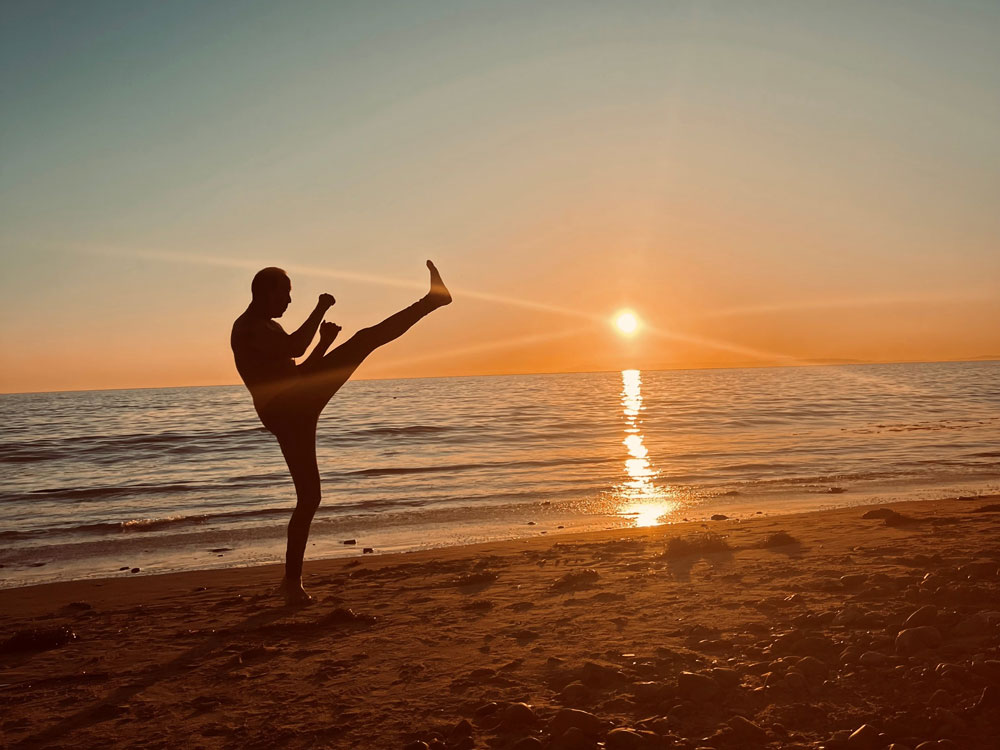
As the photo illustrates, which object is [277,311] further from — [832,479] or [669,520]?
[832,479]

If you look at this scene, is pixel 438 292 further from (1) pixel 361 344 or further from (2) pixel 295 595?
(2) pixel 295 595

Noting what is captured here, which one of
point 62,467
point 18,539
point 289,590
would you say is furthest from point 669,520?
point 62,467

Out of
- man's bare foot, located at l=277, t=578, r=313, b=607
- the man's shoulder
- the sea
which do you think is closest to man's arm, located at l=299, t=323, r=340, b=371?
the man's shoulder

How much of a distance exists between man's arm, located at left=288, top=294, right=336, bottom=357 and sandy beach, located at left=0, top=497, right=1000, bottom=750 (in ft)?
6.28

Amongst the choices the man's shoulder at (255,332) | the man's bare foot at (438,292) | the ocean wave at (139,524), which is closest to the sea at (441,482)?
the ocean wave at (139,524)

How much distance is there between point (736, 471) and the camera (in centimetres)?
1769

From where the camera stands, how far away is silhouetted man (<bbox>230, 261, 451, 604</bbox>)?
17.8 ft

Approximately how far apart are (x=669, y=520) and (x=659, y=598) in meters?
6.25

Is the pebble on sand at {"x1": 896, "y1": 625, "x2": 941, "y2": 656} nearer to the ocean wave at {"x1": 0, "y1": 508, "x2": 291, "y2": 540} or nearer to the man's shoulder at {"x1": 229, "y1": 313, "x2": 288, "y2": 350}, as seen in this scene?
the man's shoulder at {"x1": 229, "y1": 313, "x2": 288, "y2": 350}

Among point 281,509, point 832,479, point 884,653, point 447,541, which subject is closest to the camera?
point 884,653

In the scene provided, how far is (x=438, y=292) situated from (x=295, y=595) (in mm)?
2673

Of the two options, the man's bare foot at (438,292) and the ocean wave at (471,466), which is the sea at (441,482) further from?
the man's bare foot at (438,292)

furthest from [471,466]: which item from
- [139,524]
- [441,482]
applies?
[139,524]

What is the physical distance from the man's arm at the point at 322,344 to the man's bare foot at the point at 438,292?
2.45 feet
